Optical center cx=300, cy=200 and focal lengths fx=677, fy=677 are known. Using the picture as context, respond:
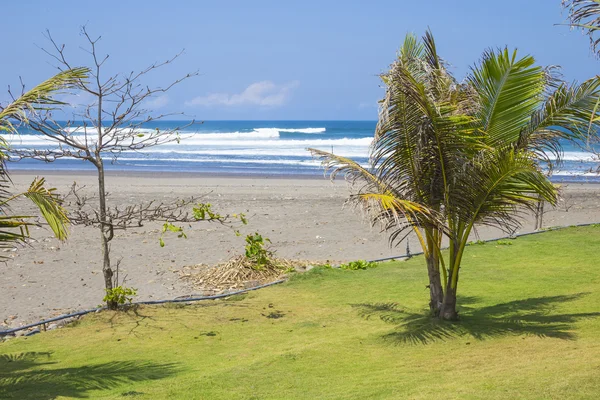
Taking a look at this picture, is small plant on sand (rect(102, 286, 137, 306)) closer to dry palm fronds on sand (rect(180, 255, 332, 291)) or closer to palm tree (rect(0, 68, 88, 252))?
dry palm fronds on sand (rect(180, 255, 332, 291))

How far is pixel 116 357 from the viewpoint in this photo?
680 cm

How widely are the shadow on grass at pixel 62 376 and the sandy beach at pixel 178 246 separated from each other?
6.52 ft

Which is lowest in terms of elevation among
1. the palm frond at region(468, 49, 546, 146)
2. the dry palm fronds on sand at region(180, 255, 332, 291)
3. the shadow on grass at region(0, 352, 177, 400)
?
the shadow on grass at region(0, 352, 177, 400)

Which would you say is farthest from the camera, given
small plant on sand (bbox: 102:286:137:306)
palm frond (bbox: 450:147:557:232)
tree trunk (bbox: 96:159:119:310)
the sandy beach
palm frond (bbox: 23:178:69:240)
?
the sandy beach

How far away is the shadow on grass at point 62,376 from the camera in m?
5.62

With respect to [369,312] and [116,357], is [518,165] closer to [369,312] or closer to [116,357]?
[369,312]

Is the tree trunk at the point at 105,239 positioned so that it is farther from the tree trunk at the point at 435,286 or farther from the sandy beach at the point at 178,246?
the tree trunk at the point at 435,286

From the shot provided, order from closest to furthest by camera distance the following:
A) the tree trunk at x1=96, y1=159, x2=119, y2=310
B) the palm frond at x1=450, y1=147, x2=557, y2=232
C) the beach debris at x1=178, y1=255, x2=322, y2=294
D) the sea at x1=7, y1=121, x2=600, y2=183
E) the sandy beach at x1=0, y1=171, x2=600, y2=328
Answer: the palm frond at x1=450, y1=147, x2=557, y2=232 → the tree trunk at x1=96, y1=159, x2=119, y2=310 → the sandy beach at x1=0, y1=171, x2=600, y2=328 → the beach debris at x1=178, y1=255, x2=322, y2=294 → the sea at x1=7, y1=121, x2=600, y2=183

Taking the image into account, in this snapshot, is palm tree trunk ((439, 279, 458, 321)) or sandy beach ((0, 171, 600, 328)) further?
sandy beach ((0, 171, 600, 328))

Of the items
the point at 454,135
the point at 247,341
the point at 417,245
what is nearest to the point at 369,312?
the point at 247,341

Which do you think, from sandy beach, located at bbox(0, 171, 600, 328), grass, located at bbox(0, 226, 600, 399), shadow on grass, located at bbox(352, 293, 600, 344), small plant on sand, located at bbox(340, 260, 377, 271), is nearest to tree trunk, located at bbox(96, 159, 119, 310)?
grass, located at bbox(0, 226, 600, 399)

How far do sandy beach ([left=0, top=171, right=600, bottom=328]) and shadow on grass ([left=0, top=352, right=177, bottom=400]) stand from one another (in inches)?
78.3

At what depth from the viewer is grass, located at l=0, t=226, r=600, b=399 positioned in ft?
17.6

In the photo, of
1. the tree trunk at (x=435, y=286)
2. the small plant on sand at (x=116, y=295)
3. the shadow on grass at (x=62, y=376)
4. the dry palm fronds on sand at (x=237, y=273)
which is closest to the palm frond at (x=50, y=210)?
the shadow on grass at (x=62, y=376)
